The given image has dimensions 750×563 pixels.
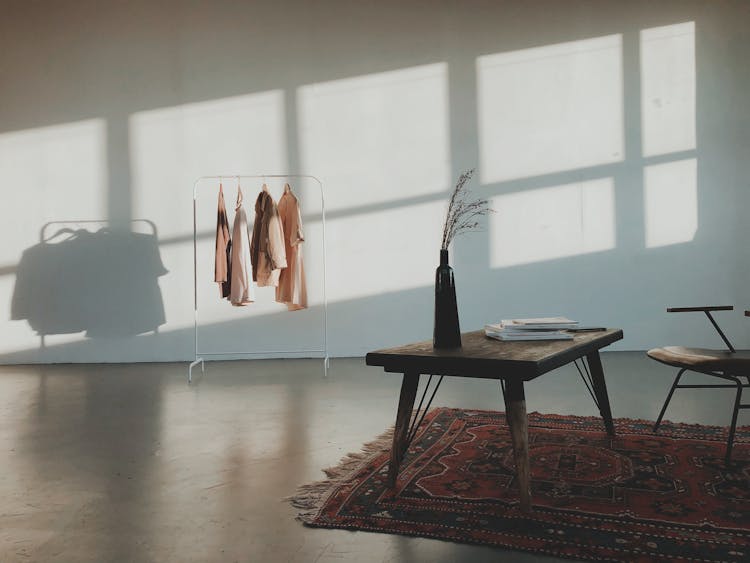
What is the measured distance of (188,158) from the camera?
585cm

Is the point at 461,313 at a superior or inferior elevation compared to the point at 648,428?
superior

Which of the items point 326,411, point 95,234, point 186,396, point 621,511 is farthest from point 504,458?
point 95,234

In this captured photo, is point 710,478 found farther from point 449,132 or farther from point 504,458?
point 449,132

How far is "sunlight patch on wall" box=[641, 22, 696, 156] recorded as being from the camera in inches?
222

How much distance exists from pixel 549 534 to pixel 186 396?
2851 millimetres

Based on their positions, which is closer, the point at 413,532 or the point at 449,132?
the point at 413,532

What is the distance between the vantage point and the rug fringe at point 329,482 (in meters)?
2.01

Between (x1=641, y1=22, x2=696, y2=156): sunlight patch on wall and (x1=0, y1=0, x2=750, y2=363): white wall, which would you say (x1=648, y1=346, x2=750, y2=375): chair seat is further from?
(x1=641, y1=22, x2=696, y2=156): sunlight patch on wall

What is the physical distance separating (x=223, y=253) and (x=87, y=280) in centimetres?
180

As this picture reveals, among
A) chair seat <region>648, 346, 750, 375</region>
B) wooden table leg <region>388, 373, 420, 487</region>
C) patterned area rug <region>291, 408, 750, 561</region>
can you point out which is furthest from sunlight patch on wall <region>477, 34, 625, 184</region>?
wooden table leg <region>388, 373, 420, 487</region>

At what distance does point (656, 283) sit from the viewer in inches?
222

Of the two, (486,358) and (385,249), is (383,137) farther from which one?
(486,358)

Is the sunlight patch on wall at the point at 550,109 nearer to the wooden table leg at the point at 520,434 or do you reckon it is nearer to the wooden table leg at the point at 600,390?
the wooden table leg at the point at 600,390

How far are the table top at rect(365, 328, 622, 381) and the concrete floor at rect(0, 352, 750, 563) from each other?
19.8 inches
